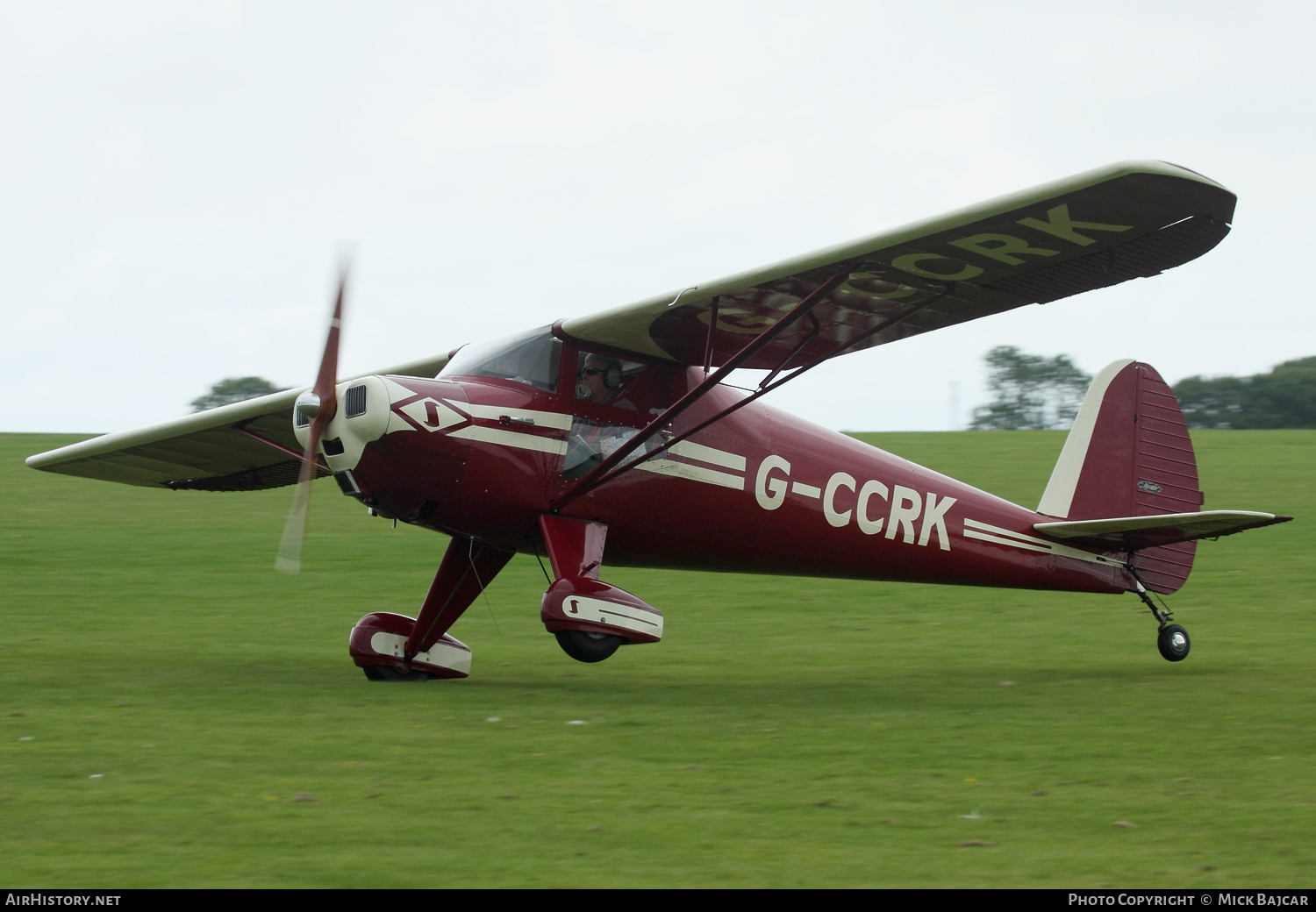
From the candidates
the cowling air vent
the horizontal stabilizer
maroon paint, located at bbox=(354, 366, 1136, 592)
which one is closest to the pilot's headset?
maroon paint, located at bbox=(354, 366, 1136, 592)

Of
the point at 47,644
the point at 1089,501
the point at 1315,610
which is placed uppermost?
the point at 1089,501

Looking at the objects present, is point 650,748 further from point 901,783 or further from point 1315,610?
point 1315,610

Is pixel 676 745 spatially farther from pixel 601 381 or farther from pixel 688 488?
pixel 601 381

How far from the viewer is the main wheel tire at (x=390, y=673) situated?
34.3ft

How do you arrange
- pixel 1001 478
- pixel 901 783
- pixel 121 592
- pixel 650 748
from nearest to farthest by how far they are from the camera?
pixel 901 783
pixel 650 748
pixel 121 592
pixel 1001 478

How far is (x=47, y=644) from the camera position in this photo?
1193cm

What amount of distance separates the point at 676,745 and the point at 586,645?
2.04 meters

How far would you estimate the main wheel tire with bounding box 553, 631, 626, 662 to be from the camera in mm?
9195

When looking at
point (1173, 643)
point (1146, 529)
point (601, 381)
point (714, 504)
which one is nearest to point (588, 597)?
point (714, 504)

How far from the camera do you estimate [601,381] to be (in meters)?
10.1

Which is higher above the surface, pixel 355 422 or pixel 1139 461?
pixel 1139 461

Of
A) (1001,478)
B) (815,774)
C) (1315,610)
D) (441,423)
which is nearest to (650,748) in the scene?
(815,774)

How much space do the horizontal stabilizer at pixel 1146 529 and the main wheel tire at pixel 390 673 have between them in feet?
19.5

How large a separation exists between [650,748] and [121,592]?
1127 centimetres
